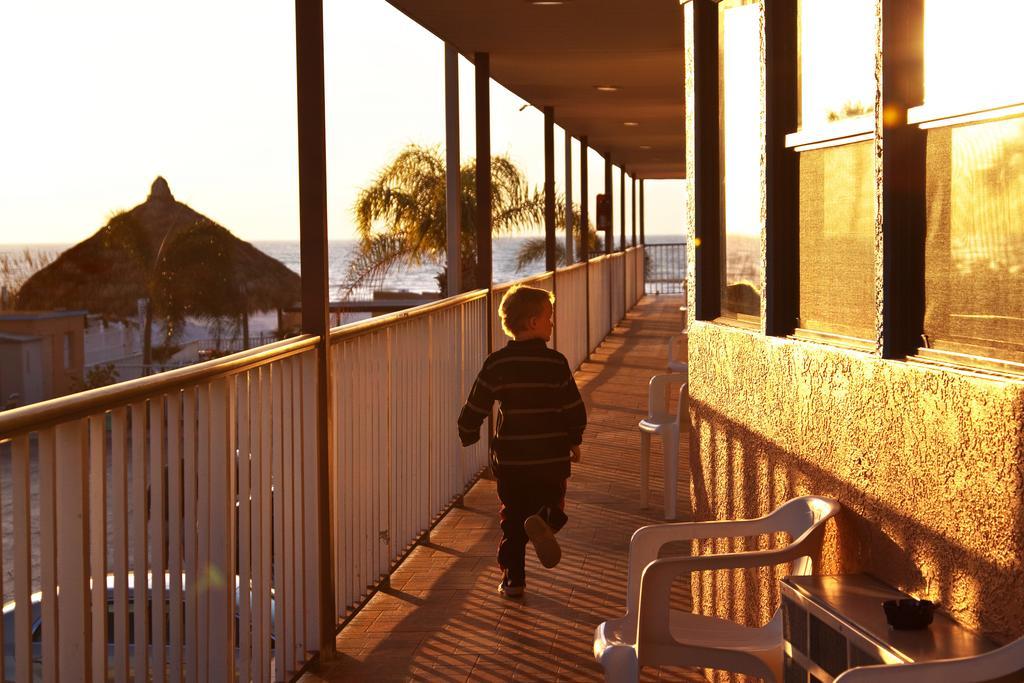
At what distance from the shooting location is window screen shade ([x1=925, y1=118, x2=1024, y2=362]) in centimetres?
245

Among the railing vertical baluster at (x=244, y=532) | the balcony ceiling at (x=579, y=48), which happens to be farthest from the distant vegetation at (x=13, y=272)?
the railing vertical baluster at (x=244, y=532)

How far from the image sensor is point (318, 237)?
4.36 meters

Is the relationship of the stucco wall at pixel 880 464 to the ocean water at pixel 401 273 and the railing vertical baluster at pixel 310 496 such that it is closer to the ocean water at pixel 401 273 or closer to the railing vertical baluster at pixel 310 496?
the railing vertical baluster at pixel 310 496

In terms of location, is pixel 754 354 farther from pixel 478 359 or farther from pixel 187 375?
pixel 478 359

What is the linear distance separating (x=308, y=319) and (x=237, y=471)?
973 mm

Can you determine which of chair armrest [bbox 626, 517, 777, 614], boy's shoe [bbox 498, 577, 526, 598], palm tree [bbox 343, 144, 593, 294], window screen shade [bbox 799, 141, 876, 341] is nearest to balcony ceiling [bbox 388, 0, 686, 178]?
→ boy's shoe [bbox 498, 577, 526, 598]

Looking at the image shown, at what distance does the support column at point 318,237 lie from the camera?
4.36 metres

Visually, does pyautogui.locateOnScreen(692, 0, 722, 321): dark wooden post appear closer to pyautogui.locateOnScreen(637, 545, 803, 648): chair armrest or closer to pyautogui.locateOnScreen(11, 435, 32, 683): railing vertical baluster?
pyautogui.locateOnScreen(637, 545, 803, 648): chair armrest

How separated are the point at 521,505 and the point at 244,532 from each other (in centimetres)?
180

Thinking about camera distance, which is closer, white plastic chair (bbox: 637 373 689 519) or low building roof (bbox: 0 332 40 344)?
white plastic chair (bbox: 637 373 689 519)

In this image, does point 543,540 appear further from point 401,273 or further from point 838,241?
point 401,273

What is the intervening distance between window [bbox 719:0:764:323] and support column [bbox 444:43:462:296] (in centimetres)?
435

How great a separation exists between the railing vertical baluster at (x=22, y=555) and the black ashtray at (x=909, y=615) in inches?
59.1

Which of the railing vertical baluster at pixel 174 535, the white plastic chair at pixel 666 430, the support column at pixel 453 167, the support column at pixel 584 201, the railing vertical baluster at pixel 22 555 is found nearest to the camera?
the railing vertical baluster at pixel 22 555
